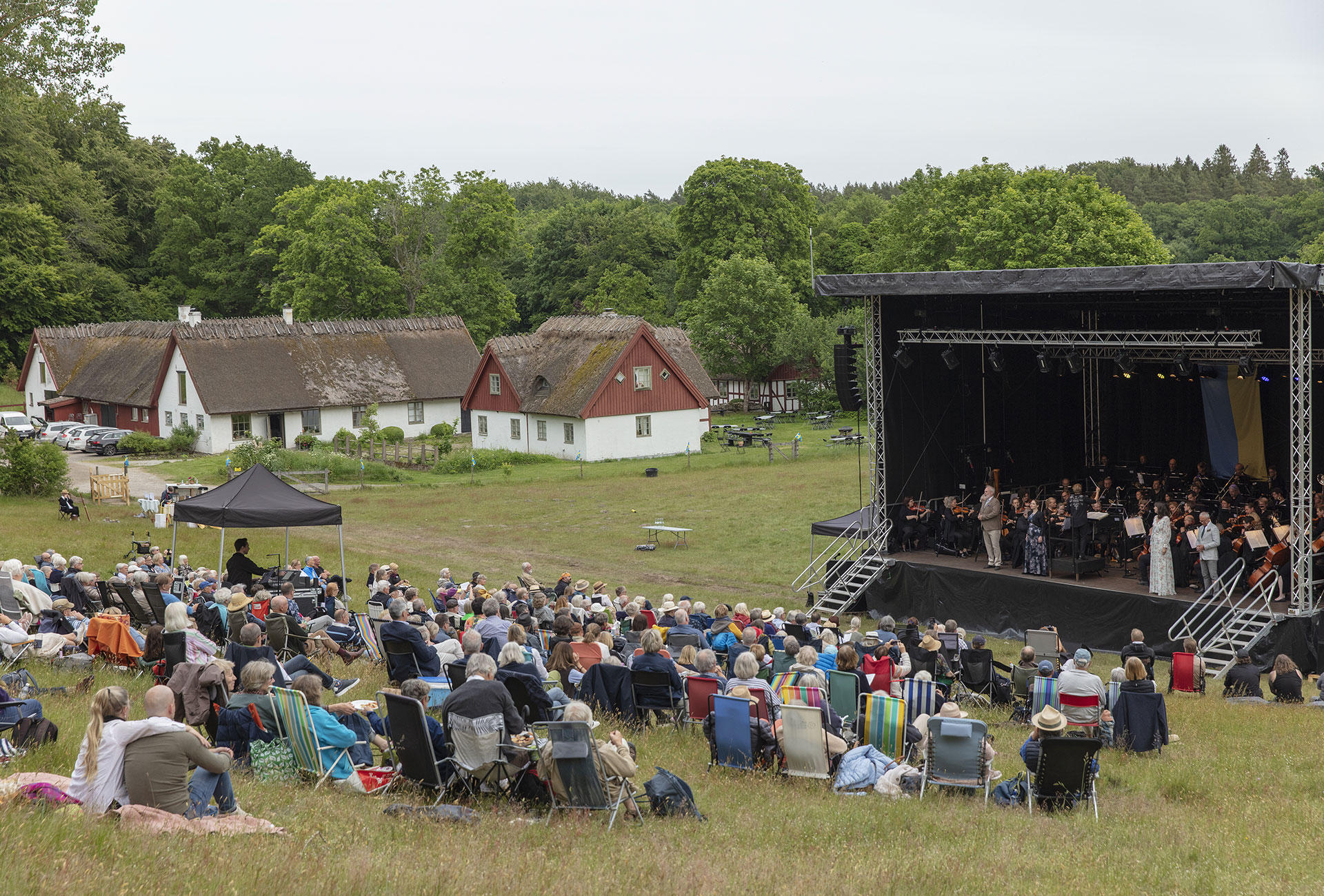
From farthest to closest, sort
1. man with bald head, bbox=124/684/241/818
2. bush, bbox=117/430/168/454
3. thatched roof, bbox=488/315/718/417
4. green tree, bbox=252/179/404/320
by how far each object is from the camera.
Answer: green tree, bbox=252/179/404/320 → bush, bbox=117/430/168/454 → thatched roof, bbox=488/315/718/417 → man with bald head, bbox=124/684/241/818

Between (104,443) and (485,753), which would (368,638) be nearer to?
(485,753)

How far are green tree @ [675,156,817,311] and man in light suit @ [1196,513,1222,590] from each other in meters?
44.6

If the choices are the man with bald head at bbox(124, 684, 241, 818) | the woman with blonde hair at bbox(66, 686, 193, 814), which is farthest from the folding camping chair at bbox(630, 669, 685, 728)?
the woman with blonde hair at bbox(66, 686, 193, 814)

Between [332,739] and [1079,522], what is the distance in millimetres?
13431

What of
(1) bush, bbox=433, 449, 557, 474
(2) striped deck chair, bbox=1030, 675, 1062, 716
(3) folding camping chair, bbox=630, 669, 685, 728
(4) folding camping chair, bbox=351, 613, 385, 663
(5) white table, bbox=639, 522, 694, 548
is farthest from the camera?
(1) bush, bbox=433, 449, 557, 474

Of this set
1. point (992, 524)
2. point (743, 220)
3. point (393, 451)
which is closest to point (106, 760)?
point (992, 524)

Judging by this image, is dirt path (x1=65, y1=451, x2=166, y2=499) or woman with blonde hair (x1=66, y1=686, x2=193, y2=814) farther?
dirt path (x1=65, y1=451, x2=166, y2=499)

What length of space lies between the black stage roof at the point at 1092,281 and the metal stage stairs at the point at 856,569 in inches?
164

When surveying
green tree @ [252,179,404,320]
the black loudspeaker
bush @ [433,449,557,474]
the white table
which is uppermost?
green tree @ [252,179,404,320]

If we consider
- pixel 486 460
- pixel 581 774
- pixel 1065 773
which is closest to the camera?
pixel 581 774

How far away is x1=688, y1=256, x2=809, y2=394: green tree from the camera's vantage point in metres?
52.4

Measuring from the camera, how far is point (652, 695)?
10445 mm

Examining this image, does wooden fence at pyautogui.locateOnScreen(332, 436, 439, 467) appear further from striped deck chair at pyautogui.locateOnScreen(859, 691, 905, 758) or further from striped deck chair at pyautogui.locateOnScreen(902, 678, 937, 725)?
striped deck chair at pyautogui.locateOnScreen(859, 691, 905, 758)

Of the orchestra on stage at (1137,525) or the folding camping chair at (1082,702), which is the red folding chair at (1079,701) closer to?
the folding camping chair at (1082,702)
